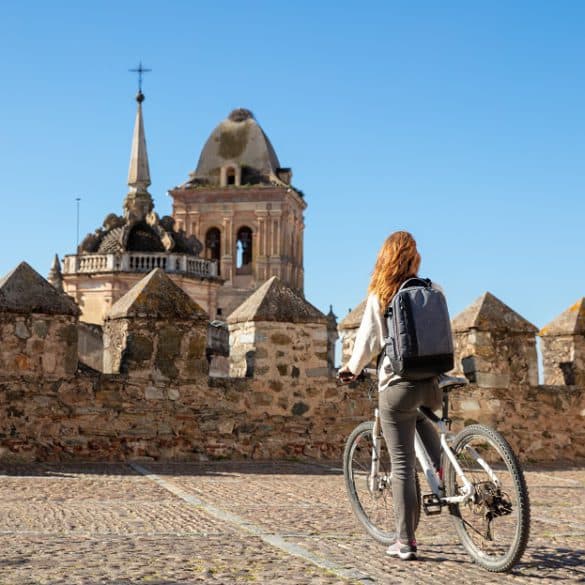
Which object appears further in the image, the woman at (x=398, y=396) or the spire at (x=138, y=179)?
the spire at (x=138, y=179)

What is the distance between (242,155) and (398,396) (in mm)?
75686

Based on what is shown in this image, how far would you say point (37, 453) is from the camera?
1087cm

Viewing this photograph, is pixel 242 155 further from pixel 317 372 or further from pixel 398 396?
pixel 398 396

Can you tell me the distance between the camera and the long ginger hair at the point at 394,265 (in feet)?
18.2

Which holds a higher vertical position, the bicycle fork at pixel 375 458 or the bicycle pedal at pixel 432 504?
the bicycle fork at pixel 375 458

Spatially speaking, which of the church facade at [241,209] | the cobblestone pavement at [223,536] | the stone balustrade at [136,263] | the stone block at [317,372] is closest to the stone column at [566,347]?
the stone block at [317,372]

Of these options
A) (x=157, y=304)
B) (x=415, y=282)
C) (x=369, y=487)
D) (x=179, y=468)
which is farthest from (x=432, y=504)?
(x=157, y=304)

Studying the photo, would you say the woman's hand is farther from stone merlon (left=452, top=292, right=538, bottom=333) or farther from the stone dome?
the stone dome

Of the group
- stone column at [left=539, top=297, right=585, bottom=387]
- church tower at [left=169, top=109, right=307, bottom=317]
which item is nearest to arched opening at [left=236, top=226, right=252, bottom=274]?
church tower at [left=169, top=109, right=307, bottom=317]

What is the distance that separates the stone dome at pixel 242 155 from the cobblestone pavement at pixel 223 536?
70667 millimetres

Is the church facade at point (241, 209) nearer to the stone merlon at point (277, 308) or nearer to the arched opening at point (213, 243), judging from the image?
the arched opening at point (213, 243)

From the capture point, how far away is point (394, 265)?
18.2ft

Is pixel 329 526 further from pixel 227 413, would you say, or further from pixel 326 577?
pixel 227 413

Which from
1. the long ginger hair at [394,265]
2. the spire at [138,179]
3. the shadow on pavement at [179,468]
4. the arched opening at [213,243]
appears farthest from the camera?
the arched opening at [213,243]
